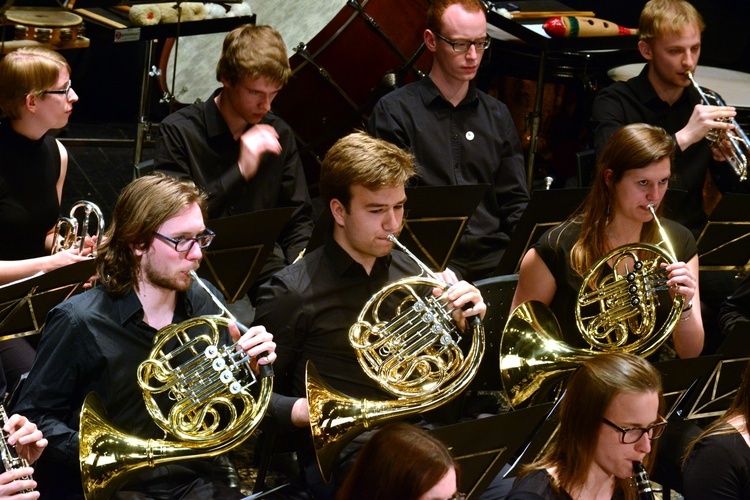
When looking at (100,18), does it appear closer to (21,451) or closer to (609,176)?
(609,176)

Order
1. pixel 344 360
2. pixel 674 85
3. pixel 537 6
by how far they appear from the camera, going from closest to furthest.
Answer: pixel 344 360, pixel 674 85, pixel 537 6

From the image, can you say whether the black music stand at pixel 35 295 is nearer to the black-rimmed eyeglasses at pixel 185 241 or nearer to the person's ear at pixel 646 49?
the black-rimmed eyeglasses at pixel 185 241

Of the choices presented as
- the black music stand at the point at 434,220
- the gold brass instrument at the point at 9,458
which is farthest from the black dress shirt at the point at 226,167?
the gold brass instrument at the point at 9,458

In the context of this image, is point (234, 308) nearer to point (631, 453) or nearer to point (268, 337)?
point (268, 337)

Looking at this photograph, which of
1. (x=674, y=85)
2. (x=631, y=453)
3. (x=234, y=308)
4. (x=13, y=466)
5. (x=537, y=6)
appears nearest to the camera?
(x=13, y=466)

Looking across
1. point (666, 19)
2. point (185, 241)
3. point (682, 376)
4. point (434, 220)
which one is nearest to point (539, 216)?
point (434, 220)

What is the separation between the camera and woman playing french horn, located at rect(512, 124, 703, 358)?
11.9ft

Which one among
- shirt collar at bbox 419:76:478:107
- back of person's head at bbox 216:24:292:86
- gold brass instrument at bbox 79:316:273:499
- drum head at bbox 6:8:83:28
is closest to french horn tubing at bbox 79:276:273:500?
gold brass instrument at bbox 79:316:273:499

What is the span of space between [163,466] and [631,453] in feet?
3.96

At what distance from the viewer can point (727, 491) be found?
297 centimetres

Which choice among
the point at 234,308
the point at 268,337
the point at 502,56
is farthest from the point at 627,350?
the point at 502,56

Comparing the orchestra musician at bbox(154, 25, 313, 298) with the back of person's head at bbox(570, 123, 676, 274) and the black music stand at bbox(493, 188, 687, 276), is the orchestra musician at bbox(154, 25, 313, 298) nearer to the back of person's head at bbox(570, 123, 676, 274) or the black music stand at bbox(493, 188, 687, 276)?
the black music stand at bbox(493, 188, 687, 276)

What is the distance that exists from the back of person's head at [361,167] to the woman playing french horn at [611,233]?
25.3 inches

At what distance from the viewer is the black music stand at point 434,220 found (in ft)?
12.1
